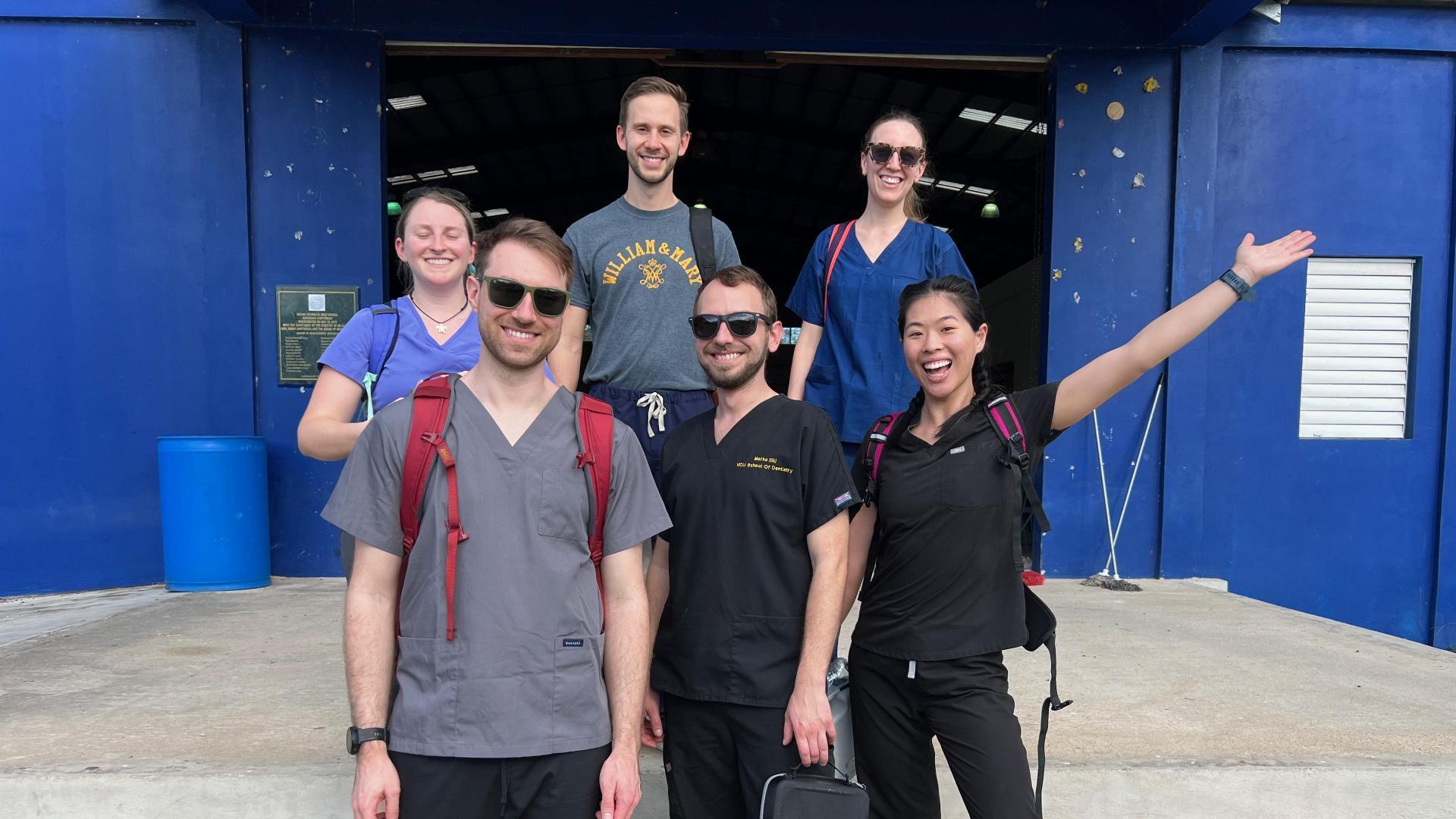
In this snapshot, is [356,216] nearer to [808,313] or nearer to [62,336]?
[62,336]

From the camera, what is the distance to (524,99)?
13078 millimetres

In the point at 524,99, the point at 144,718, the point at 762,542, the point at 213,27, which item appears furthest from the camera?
the point at 524,99

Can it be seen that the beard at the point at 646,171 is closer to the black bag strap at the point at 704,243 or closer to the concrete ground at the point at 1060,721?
the black bag strap at the point at 704,243

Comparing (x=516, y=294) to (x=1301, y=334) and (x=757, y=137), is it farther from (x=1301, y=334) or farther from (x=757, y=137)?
(x=757, y=137)

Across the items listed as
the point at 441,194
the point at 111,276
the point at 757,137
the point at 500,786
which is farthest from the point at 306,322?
the point at 757,137

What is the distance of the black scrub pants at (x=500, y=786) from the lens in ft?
5.85

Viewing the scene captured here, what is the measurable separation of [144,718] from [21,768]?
0.43 meters

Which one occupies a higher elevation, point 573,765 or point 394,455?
point 394,455

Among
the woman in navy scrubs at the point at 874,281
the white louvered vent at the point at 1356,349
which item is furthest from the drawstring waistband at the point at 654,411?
the white louvered vent at the point at 1356,349

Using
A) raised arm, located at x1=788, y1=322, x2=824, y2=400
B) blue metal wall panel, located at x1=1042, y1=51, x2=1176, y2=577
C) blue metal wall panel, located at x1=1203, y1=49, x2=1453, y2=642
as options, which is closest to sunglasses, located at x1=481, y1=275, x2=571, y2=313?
raised arm, located at x1=788, y1=322, x2=824, y2=400

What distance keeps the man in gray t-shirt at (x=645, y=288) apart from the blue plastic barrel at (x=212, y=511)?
11.7ft

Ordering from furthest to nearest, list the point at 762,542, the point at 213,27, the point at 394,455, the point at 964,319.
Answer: the point at 213,27 → the point at 964,319 → the point at 762,542 → the point at 394,455

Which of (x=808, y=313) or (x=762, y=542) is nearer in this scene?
(x=762, y=542)

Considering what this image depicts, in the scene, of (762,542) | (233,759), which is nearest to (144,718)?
(233,759)
